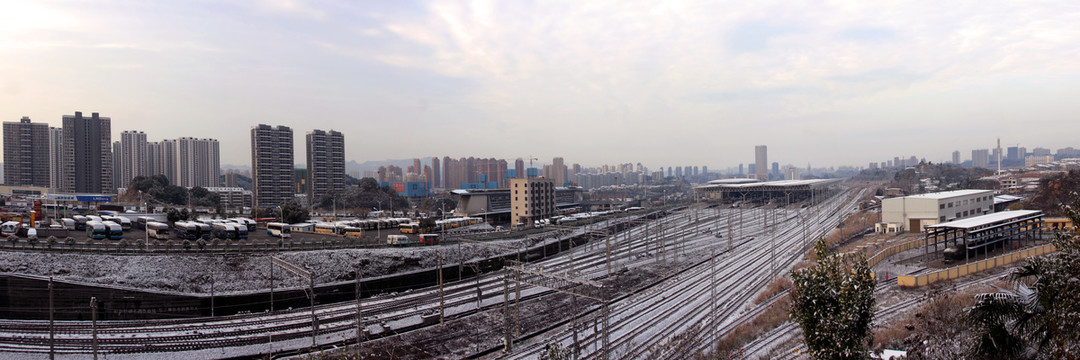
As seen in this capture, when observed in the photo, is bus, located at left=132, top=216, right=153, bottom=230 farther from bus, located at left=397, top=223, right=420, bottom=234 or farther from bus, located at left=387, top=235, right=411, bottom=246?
bus, located at left=387, top=235, right=411, bottom=246

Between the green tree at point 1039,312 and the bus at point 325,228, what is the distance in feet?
74.8

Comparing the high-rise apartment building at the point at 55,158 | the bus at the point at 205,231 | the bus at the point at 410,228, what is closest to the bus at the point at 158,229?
the bus at the point at 205,231

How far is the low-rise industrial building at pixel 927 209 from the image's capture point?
21.8 meters

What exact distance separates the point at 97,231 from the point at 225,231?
375 cm

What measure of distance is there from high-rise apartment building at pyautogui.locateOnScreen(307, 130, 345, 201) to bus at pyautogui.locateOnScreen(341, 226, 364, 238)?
32.7 meters

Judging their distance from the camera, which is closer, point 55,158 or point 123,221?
point 123,221

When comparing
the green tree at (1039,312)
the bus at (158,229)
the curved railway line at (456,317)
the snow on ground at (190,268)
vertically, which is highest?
the green tree at (1039,312)

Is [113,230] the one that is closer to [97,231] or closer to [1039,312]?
[97,231]

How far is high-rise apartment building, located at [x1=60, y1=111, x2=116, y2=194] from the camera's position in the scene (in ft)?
151

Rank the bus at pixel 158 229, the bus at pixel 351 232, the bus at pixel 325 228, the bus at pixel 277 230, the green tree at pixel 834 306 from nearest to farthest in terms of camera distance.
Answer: the green tree at pixel 834 306 → the bus at pixel 158 229 → the bus at pixel 277 230 → the bus at pixel 351 232 → the bus at pixel 325 228

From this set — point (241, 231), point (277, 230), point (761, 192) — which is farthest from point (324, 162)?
point (761, 192)

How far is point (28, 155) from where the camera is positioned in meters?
47.7

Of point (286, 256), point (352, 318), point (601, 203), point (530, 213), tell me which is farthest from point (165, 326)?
point (601, 203)

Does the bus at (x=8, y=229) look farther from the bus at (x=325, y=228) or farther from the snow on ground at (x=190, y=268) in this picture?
the bus at (x=325, y=228)
